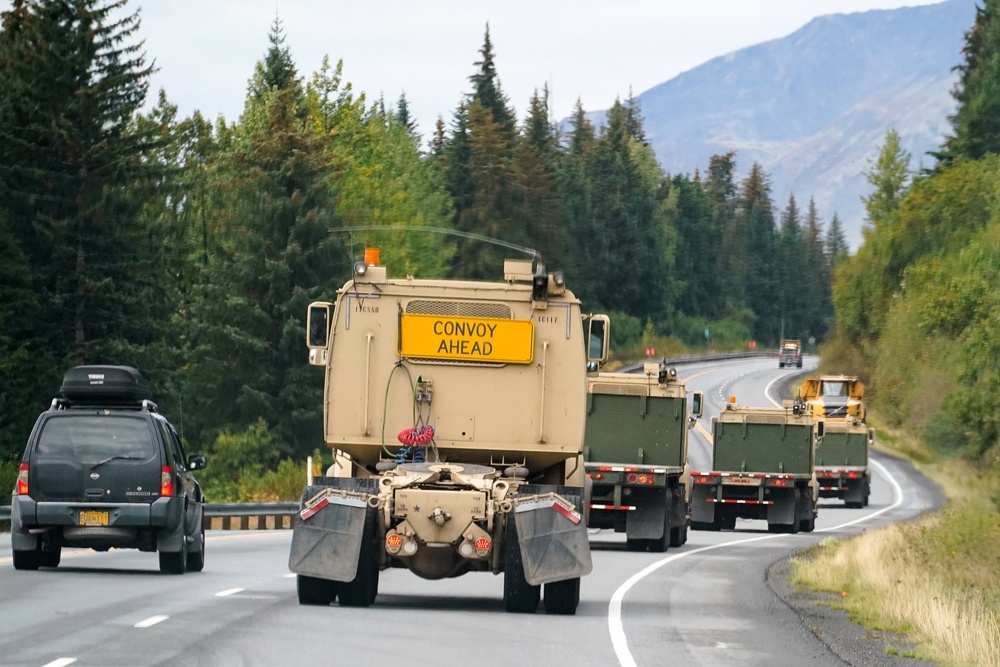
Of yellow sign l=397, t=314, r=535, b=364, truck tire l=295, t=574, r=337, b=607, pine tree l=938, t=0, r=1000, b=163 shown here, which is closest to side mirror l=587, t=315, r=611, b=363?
yellow sign l=397, t=314, r=535, b=364

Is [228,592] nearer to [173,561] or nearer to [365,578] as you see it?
[365,578]

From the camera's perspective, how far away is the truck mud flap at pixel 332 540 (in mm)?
16156

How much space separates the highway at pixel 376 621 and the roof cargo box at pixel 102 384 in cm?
197

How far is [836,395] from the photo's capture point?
231 feet

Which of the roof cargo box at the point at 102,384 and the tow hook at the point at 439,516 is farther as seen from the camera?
the roof cargo box at the point at 102,384

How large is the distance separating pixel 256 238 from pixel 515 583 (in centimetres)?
5079

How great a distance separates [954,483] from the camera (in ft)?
213

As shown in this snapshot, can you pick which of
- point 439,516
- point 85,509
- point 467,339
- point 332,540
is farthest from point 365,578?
point 85,509

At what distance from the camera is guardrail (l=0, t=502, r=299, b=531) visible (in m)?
34.8

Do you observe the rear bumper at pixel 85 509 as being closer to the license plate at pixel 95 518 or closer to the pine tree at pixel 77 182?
the license plate at pixel 95 518

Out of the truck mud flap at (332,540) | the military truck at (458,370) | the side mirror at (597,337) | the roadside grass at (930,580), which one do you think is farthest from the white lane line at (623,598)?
the side mirror at (597,337)

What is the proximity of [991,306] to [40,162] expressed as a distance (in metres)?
31.9

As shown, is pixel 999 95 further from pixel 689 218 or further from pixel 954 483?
pixel 689 218

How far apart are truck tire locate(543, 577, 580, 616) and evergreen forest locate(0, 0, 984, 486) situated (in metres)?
13.4
